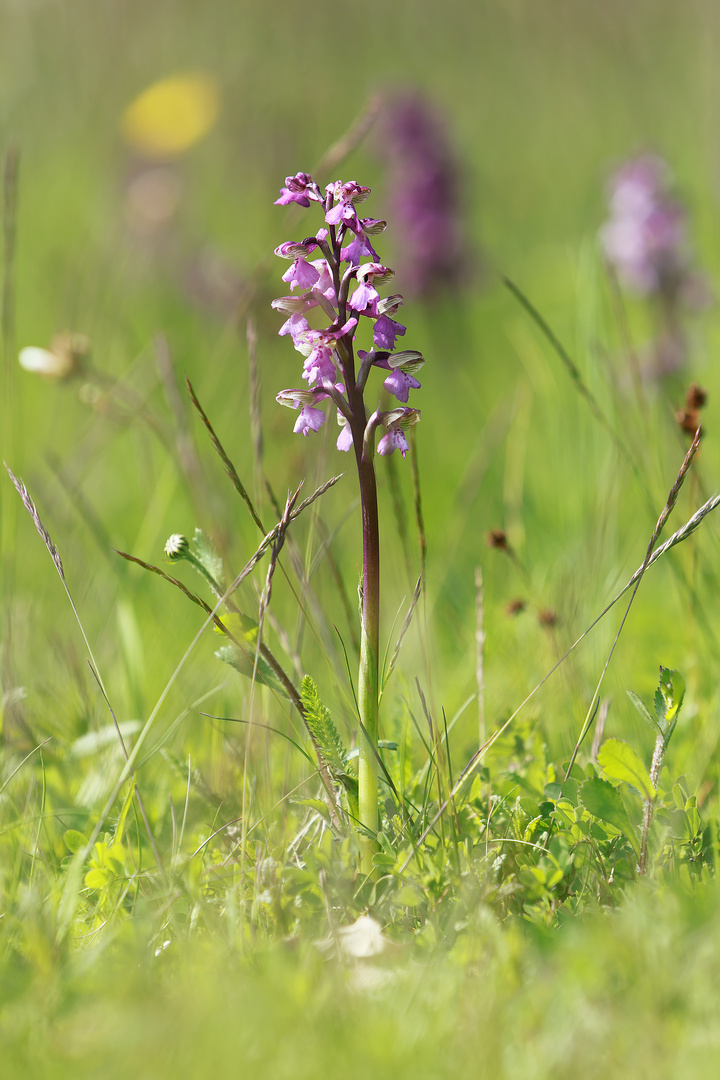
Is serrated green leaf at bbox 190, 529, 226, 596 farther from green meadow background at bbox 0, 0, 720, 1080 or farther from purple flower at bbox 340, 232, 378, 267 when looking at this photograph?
purple flower at bbox 340, 232, 378, 267

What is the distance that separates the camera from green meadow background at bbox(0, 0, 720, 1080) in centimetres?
106

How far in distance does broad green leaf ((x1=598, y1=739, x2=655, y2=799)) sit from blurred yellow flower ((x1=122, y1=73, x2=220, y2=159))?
305 inches

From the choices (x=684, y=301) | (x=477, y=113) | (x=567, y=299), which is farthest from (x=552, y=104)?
(x=684, y=301)

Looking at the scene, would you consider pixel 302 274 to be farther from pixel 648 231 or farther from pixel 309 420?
pixel 648 231

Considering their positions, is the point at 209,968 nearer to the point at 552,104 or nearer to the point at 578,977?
the point at 578,977

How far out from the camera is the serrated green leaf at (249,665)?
59.1 inches

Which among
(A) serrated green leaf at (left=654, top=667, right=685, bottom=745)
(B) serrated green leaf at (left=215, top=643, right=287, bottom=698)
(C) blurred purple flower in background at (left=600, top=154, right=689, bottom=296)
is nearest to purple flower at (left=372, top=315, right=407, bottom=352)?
(B) serrated green leaf at (left=215, top=643, right=287, bottom=698)

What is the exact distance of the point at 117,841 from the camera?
58.3 inches

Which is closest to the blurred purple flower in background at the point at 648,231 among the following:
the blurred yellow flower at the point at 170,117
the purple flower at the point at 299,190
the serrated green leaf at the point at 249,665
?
the purple flower at the point at 299,190

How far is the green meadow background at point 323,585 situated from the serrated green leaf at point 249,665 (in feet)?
0.26

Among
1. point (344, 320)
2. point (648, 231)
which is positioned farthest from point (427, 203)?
point (344, 320)

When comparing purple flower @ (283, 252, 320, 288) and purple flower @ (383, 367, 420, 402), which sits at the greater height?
purple flower @ (283, 252, 320, 288)

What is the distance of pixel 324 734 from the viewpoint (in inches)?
58.7

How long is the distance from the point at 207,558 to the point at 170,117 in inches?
333
